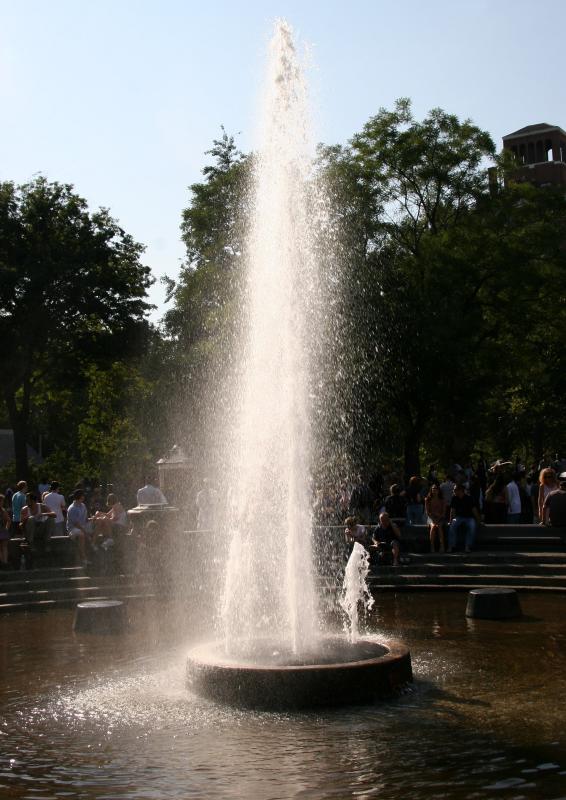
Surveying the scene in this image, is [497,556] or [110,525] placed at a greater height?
[110,525]

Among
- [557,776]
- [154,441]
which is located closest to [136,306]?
[154,441]

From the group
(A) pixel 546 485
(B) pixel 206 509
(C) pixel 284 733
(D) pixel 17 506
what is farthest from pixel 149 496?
(C) pixel 284 733

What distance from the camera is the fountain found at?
871cm

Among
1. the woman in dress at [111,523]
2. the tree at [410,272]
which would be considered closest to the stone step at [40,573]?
the woman in dress at [111,523]

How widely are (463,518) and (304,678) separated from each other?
32.9 feet

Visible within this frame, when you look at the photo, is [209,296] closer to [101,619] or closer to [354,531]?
[354,531]

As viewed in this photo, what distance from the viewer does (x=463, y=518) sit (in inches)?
712

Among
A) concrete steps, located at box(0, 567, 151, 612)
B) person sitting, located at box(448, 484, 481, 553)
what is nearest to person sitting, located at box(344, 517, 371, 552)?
person sitting, located at box(448, 484, 481, 553)

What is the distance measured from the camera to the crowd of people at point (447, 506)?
1772cm

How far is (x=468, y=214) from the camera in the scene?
107ft

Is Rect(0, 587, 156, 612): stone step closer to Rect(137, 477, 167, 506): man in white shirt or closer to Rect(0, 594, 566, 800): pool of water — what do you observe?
Rect(137, 477, 167, 506): man in white shirt

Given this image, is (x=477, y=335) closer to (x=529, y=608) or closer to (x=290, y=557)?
(x=529, y=608)

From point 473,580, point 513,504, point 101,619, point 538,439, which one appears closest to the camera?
point 101,619

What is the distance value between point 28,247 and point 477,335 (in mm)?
15905
